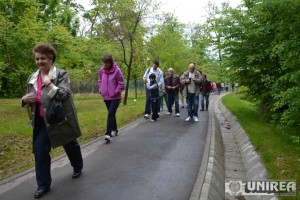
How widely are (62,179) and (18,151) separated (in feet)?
9.30

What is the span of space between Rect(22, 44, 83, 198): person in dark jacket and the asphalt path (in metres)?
0.52

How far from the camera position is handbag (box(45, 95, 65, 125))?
4.31 m

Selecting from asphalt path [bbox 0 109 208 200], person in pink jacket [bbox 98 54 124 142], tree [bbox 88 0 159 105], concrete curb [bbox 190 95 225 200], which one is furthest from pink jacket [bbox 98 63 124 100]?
tree [bbox 88 0 159 105]

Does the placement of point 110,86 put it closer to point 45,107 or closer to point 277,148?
point 45,107

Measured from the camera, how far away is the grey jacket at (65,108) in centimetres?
439

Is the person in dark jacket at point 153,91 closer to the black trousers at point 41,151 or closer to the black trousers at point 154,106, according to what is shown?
the black trousers at point 154,106

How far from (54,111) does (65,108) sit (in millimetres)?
235

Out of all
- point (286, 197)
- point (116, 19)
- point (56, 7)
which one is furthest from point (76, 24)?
point (286, 197)

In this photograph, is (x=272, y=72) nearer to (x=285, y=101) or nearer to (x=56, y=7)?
(x=285, y=101)

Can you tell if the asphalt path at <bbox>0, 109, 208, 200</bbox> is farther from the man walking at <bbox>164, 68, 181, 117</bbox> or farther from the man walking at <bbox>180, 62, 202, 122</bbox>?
the man walking at <bbox>164, 68, 181, 117</bbox>

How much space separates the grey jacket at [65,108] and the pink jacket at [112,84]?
3267 mm

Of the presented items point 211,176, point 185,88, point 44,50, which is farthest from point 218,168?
point 185,88

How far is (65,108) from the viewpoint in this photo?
452 cm

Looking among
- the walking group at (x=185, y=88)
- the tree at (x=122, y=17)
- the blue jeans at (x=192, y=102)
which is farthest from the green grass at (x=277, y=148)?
the tree at (x=122, y=17)
